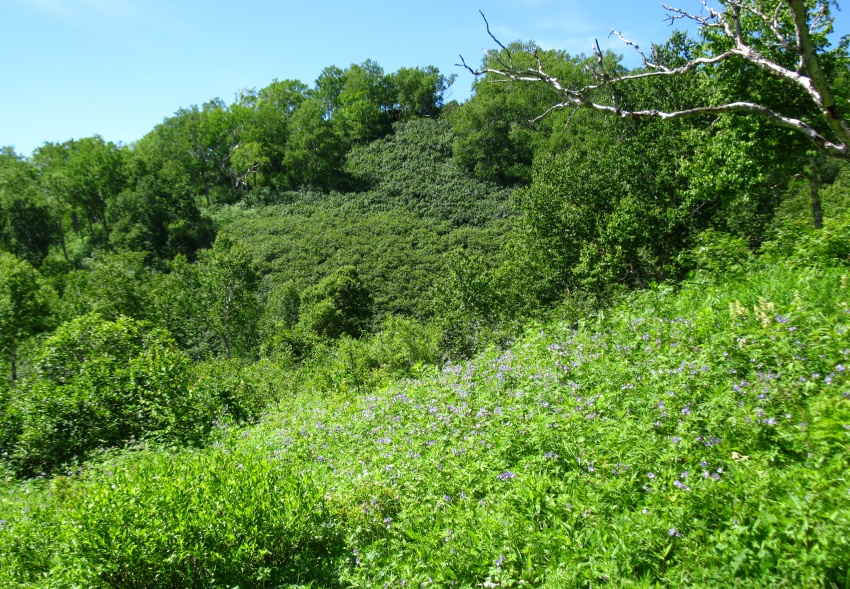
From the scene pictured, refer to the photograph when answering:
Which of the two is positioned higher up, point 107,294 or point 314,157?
point 314,157

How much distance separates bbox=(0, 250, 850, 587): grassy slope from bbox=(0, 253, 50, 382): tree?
1064 inches

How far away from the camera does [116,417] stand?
34.0 ft

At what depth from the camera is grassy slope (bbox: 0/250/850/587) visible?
10.2 feet

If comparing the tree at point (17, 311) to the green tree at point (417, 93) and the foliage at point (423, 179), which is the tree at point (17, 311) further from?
the green tree at point (417, 93)

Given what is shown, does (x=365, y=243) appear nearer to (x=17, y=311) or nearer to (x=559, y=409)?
(x=17, y=311)

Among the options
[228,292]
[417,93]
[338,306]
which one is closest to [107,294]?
[228,292]

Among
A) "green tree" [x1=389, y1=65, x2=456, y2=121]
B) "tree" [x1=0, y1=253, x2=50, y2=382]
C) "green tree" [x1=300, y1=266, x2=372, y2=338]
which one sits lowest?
"green tree" [x1=300, y1=266, x2=372, y2=338]

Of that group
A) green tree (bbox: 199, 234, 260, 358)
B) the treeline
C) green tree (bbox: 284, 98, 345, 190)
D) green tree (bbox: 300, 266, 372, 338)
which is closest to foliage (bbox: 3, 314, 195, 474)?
the treeline

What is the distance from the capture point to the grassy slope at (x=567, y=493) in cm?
312

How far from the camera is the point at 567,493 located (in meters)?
4.01

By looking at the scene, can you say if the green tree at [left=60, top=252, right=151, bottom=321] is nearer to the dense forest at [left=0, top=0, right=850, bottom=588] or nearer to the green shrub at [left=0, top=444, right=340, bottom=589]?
the dense forest at [left=0, top=0, right=850, bottom=588]

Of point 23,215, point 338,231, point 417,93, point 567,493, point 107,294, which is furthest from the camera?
point 417,93

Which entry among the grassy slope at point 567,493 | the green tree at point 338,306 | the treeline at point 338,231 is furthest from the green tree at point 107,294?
the grassy slope at point 567,493

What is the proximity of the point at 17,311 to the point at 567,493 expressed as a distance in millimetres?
32854
